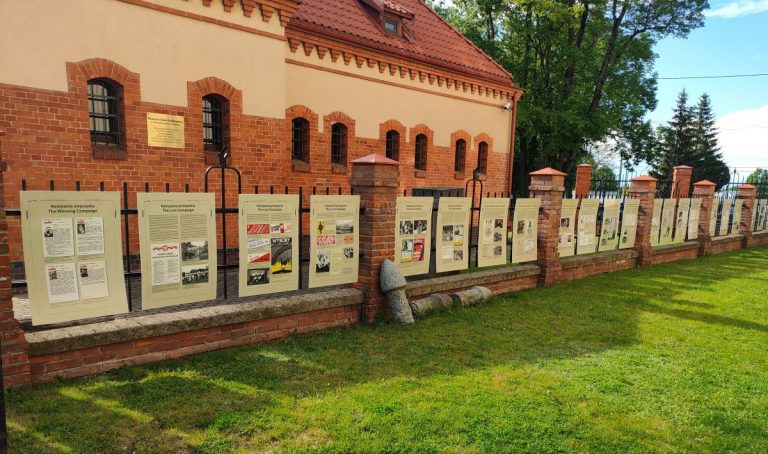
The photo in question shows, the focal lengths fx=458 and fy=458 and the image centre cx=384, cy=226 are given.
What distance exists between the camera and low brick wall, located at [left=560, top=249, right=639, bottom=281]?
29.2 feet

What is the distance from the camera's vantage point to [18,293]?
20.6 ft

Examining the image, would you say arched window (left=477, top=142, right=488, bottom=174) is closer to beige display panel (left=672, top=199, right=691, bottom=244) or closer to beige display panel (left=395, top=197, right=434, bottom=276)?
beige display panel (left=672, top=199, right=691, bottom=244)

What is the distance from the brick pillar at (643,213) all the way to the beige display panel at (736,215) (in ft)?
21.1

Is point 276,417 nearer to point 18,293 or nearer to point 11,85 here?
point 18,293

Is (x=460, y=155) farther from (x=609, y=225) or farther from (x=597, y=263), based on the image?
(x=597, y=263)

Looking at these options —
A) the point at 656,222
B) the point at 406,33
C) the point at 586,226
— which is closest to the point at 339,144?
the point at 406,33

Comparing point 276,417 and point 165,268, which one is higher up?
point 165,268

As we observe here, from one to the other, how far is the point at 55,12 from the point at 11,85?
128cm

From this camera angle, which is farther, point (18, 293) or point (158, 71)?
point (158, 71)

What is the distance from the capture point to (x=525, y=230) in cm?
799

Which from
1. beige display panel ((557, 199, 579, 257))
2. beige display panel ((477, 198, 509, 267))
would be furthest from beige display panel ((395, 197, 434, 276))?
beige display panel ((557, 199, 579, 257))

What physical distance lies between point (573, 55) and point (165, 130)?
65.6ft

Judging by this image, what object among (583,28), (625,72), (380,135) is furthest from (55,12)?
(625,72)

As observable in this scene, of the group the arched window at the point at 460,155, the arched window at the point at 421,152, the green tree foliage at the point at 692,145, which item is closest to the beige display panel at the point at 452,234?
the arched window at the point at 421,152
